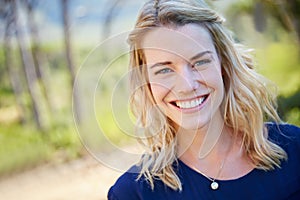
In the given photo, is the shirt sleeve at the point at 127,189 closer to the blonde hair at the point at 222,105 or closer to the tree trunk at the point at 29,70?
the blonde hair at the point at 222,105

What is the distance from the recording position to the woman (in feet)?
3.42

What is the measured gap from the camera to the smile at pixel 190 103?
1.06m

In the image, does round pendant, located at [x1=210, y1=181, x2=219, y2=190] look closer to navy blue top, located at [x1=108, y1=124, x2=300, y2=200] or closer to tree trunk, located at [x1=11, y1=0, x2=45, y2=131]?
navy blue top, located at [x1=108, y1=124, x2=300, y2=200]

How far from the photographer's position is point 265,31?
373cm

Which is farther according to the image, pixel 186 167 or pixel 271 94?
pixel 271 94

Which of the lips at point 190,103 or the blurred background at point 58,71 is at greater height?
the lips at point 190,103

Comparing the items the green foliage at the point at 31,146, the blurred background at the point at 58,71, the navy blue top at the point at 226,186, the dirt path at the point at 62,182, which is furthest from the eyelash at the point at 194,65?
the green foliage at the point at 31,146

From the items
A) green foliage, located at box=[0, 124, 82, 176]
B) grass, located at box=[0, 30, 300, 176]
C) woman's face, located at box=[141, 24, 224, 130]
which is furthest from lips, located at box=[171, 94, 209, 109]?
green foliage, located at box=[0, 124, 82, 176]

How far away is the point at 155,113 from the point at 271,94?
1.09 feet

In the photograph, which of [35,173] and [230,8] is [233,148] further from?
[35,173]

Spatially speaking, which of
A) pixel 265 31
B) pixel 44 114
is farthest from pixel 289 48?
pixel 44 114

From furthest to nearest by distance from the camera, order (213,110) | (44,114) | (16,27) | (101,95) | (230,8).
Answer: (44,114) < (16,27) < (230,8) < (101,95) < (213,110)

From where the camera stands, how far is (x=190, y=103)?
1.06 meters

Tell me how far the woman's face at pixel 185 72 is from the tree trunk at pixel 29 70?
8.57ft
